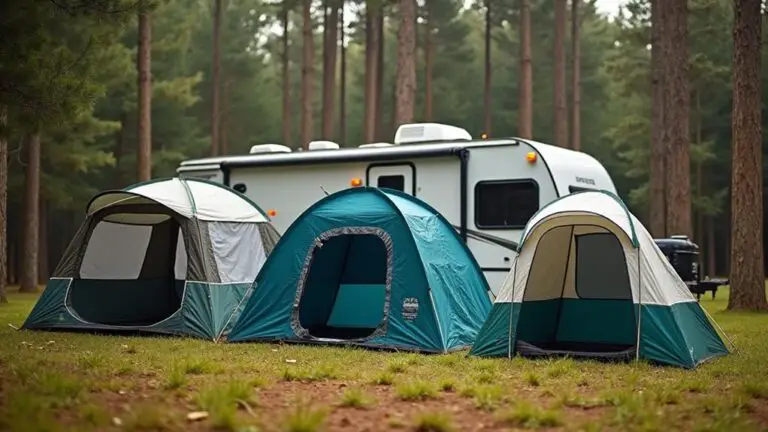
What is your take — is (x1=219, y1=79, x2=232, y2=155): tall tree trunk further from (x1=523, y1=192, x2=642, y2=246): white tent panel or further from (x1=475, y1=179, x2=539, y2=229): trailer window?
(x1=523, y1=192, x2=642, y2=246): white tent panel

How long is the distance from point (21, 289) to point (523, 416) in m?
16.7

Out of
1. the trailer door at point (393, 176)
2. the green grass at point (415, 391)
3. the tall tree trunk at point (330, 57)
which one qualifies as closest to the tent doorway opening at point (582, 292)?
the trailer door at point (393, 176)

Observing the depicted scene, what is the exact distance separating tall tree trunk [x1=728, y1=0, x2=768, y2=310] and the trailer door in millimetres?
4859

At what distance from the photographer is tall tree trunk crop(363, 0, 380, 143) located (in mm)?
26703

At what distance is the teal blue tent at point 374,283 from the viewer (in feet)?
29.0

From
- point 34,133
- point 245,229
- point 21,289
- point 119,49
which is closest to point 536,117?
point 119,49

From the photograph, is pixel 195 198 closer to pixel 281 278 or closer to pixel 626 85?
pixel 281 278

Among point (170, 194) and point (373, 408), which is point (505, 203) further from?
point (373, 408)

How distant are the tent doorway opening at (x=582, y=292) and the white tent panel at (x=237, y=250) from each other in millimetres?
3379

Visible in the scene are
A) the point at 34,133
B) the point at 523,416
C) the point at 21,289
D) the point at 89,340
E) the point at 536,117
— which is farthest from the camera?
the point at 536,117

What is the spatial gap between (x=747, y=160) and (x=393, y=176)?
17.0ft

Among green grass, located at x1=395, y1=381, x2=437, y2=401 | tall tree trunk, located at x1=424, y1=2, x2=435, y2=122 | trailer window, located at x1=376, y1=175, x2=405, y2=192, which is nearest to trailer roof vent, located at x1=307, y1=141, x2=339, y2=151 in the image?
trailer window, located at x1=376, y1=175, x2=405, y2=192

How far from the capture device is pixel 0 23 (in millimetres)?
7914

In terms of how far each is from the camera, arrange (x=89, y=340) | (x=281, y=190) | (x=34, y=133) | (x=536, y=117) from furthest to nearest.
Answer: (x=536, y=117) < (x=281, y=190) < (x=89, y=340) < (x=34, y=133)
